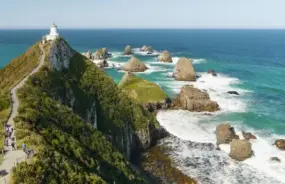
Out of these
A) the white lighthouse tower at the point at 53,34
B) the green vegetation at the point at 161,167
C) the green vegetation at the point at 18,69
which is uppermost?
the white lighthouse tower at the point at 53,34

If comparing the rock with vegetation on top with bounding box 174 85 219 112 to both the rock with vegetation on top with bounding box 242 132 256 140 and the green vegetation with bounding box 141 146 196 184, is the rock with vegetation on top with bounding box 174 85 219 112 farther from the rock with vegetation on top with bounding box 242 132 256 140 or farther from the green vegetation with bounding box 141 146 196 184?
the green vegetation with bounding box 141 146 196 184

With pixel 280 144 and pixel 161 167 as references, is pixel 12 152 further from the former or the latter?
pixel 280 144

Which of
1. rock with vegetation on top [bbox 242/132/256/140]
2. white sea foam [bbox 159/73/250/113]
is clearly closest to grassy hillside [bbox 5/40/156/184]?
rock with vegetation on top [bbox 242/132/256/140]

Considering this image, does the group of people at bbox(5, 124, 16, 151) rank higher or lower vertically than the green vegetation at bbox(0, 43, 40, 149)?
lower

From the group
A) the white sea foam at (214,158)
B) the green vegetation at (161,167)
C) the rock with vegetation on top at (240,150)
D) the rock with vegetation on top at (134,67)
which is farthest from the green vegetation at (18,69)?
the rock with vegetation on top at (134,67)

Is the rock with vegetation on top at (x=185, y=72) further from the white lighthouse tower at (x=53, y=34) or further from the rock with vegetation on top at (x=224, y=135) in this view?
the white lighthouse tower at (x=53, y=34)

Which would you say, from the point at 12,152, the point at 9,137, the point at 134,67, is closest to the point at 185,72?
the point at 134,67
